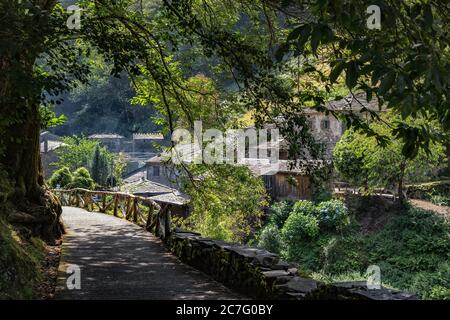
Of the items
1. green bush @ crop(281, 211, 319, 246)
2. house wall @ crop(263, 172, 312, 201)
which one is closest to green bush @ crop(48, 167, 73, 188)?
house wall @ crop(263, 172, 312, 201)

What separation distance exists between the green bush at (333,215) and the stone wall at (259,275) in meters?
18.1

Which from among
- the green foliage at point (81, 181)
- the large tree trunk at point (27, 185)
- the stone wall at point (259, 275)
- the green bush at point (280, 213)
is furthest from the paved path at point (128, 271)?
the green foliage at point (81, 181)

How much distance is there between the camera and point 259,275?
8289 mm

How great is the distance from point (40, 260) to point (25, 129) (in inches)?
134

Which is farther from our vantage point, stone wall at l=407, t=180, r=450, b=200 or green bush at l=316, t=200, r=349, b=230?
stone wall at l=407, t=180, r=450, b=200

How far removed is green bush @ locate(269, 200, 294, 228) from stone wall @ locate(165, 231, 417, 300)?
20.1 m

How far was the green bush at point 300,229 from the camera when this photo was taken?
2842 cm

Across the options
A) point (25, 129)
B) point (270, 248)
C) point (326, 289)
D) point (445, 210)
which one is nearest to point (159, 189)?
point (270, 248)

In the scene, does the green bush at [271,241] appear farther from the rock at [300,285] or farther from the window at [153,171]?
the window at [153,171]

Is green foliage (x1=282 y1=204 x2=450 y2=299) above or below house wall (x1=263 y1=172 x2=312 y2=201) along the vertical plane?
below

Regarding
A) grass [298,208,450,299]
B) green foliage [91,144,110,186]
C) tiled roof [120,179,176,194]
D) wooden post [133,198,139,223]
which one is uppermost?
green foliage [91,144,110,186]

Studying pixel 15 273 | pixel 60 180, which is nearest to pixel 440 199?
pixel 15 273

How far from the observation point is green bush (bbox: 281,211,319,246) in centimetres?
2842

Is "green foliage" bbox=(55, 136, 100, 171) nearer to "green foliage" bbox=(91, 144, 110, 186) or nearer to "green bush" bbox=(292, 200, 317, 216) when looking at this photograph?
"green foliage" bbox=(91, 144, 110, 186)
